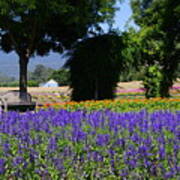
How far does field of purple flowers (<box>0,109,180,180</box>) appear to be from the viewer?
3.82 meters

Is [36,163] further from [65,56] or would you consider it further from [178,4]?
[178,4]

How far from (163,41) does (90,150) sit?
18300mm

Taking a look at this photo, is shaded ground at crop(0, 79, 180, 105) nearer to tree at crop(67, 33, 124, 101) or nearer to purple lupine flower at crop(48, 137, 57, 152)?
tree at crop(67, 33, 124, 101)

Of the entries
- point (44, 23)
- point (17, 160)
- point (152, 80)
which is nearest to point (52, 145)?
point (17, 160)

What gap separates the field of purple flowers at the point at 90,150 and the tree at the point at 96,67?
43.3 ft

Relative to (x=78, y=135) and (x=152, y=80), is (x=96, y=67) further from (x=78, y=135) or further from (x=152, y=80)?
(x=78, y=135)

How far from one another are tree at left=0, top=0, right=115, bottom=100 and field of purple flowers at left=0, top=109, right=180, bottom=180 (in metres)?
11.7

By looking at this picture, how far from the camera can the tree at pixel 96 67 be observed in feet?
60.4

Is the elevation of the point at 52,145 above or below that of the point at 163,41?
below

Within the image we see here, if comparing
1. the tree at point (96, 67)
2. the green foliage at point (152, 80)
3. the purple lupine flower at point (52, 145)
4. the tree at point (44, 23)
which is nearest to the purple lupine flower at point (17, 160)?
the purple lupine flower at point (52, 145)

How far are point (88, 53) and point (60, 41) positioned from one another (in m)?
4.42

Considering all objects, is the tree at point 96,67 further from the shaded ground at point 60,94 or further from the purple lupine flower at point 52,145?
the purple lupine flower at point 52,145

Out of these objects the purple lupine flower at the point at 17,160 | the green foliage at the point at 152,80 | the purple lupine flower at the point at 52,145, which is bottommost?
the purple lupine flower at the point at 17,160

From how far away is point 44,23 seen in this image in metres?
20.2
